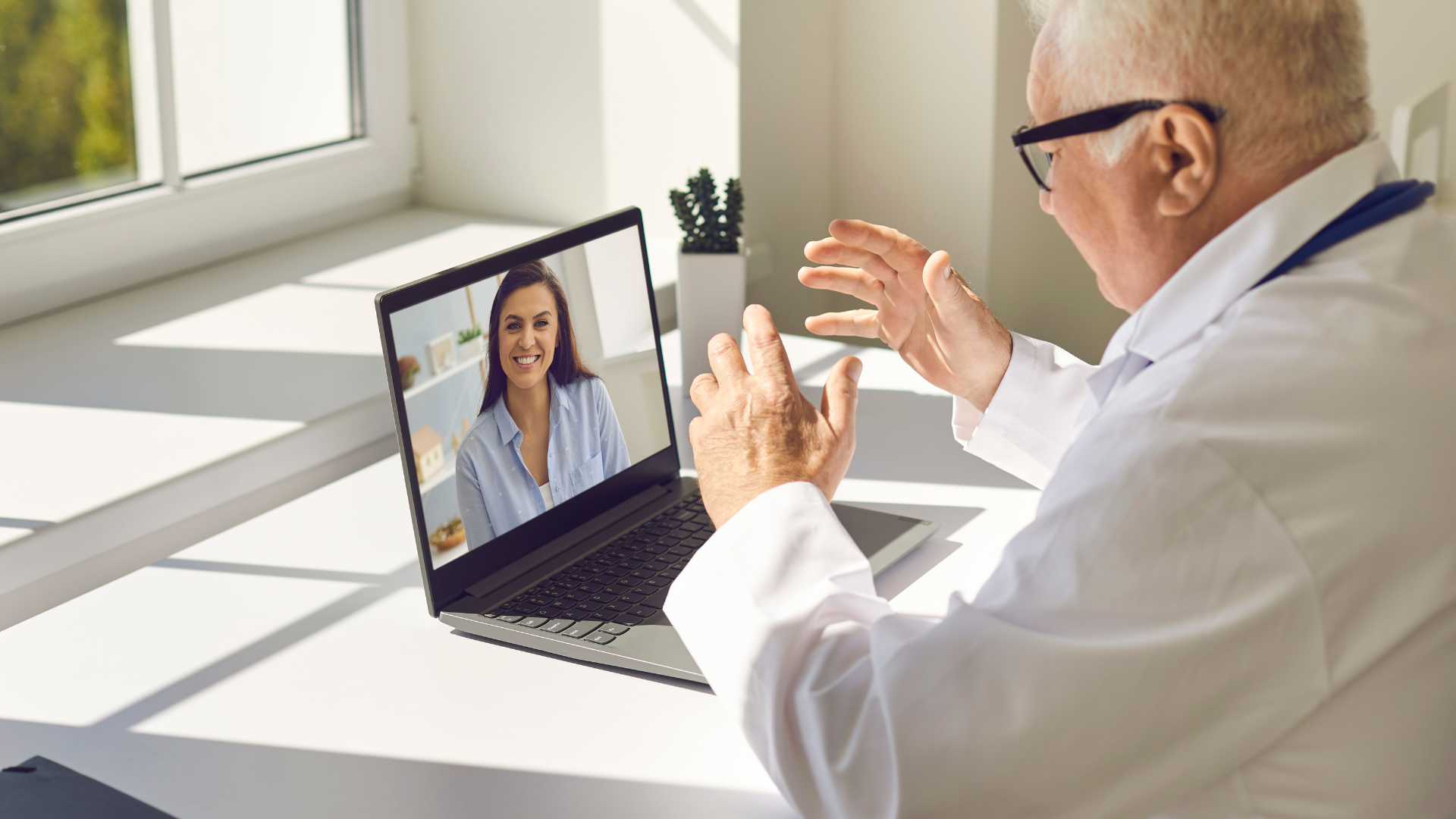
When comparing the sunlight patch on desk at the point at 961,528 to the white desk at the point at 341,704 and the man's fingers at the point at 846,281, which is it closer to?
the white desk at the point at 341,704

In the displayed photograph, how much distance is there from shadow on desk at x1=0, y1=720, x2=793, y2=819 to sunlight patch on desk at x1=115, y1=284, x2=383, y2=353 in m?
0.89

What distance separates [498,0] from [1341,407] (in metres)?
1.96

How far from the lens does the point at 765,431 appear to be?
98 cm

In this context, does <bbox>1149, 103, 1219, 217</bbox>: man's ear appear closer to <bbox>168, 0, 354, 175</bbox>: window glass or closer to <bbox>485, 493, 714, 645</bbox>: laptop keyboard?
<bbox>485, 493, 714, 645</bbox>: laptop keyboard

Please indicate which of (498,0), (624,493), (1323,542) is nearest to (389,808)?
(624,493)

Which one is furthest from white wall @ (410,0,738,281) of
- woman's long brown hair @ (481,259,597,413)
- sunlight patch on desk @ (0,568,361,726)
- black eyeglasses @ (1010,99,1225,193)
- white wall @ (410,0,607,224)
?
black eyeglasses @ (1010,99,1225,193)

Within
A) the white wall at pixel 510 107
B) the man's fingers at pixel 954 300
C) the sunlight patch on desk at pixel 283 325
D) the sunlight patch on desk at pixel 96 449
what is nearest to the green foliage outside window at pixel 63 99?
the sunlight patch on desk at pixel 283 325

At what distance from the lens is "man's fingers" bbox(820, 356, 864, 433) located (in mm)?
1000

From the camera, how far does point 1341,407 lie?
0.70 m

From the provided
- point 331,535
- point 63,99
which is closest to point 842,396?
point 331,535

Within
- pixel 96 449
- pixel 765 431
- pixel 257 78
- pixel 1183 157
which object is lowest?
pixel 96 449

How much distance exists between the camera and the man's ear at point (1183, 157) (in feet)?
2.57

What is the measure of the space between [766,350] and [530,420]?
0.29 metres

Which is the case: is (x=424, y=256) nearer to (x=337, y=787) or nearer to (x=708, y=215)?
(x=708, y=215)
